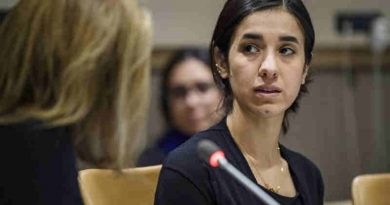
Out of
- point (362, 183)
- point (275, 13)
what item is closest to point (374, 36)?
point (362, 183)

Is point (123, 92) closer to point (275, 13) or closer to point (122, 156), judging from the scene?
point (122, 156)

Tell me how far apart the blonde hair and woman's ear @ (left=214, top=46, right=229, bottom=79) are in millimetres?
257

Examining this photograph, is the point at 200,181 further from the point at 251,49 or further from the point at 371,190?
the point at 371,190

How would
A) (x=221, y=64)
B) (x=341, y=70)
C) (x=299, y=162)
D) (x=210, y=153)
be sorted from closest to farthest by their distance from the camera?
(x=210, y=153) → (x=221, y=64) → (x=299, y=162) → (x=341, y=70)

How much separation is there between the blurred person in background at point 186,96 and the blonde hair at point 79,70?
974 millimetres

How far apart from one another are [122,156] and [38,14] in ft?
1.05

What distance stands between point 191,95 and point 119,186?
90 cm

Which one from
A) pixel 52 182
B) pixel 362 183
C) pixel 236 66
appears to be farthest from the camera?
pixel 362 183

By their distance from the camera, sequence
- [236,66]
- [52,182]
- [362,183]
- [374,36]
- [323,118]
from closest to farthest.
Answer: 1. [52,182]
2. [236,66]
3. [362,183]
4. [323,118]
5. [374,36]

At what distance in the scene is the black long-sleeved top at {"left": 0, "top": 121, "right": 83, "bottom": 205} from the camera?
1.17m

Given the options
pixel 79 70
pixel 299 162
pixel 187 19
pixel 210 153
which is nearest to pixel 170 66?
pixel 187 19

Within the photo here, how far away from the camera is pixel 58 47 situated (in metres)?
1.20

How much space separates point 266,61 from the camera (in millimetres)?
1438

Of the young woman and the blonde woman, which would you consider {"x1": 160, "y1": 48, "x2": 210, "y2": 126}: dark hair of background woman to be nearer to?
the young woman
